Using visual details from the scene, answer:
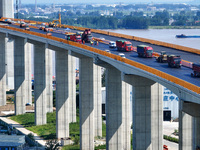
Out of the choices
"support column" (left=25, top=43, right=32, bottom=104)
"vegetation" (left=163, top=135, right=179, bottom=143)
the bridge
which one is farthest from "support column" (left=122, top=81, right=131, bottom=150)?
"support column" (left=25, top=43, right=32, bottom=104)

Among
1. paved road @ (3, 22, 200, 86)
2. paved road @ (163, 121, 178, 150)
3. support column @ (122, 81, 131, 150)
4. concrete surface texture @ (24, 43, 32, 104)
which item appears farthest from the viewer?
concrete surface texture @ (24, 43, 32, 104)

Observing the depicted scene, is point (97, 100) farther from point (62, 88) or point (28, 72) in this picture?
point (28, 72)

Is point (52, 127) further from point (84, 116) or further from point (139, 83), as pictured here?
point (139, 83)

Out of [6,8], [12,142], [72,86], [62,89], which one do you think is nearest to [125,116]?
[12,142]

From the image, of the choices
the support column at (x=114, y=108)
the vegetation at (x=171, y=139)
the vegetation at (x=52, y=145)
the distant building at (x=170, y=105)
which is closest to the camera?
the support column at (x=114, y=108)

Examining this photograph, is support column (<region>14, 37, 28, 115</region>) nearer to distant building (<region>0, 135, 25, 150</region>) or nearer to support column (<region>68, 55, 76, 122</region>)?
support column (<region>68, 55, 76, 122</region>)

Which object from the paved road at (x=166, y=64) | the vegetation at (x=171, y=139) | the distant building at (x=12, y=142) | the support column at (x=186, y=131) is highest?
the paved road at (x=166, y=64)

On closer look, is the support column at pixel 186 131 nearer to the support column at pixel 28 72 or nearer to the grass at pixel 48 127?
the grass at pixel 48 127

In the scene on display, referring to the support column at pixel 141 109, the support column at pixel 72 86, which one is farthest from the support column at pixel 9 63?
the support column at pixel 141 109
